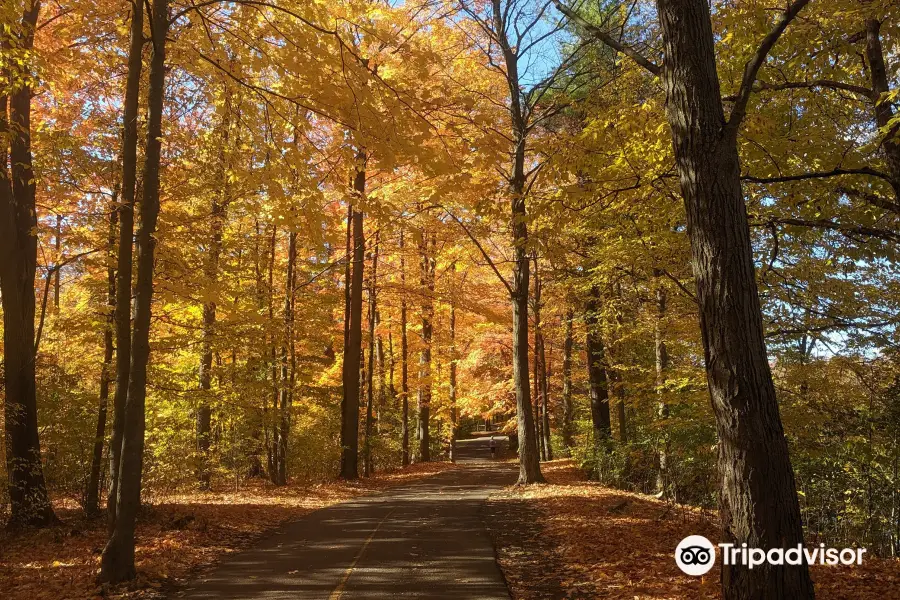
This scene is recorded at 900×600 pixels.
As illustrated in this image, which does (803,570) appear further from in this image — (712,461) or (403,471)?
(403,471)

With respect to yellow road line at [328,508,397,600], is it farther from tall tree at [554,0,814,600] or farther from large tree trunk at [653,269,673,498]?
large tree trunk at [653,269,673,498]

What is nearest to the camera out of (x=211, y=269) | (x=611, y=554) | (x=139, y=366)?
(x=139, y=366)

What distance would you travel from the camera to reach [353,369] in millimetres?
17312

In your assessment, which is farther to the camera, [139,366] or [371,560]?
[371,560]

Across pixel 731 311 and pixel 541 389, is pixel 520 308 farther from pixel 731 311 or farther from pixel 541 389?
pixel 541 389

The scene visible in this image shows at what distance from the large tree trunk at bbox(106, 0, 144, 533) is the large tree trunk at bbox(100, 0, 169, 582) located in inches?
27.3

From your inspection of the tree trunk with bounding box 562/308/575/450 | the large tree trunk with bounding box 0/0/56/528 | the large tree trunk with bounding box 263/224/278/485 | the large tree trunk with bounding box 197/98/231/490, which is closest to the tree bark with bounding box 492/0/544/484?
the large tree trunk with bounding box 263/224/278/485

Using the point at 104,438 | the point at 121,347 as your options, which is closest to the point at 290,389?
the point at 104,438

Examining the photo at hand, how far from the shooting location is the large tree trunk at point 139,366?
20.7ft

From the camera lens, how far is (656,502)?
10.7 metres

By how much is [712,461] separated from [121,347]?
10482mm

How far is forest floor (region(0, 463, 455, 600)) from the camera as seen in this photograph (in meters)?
6.27

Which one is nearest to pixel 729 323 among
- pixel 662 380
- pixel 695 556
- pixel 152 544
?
pixel 695 556

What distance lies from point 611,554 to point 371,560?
9.70ft
